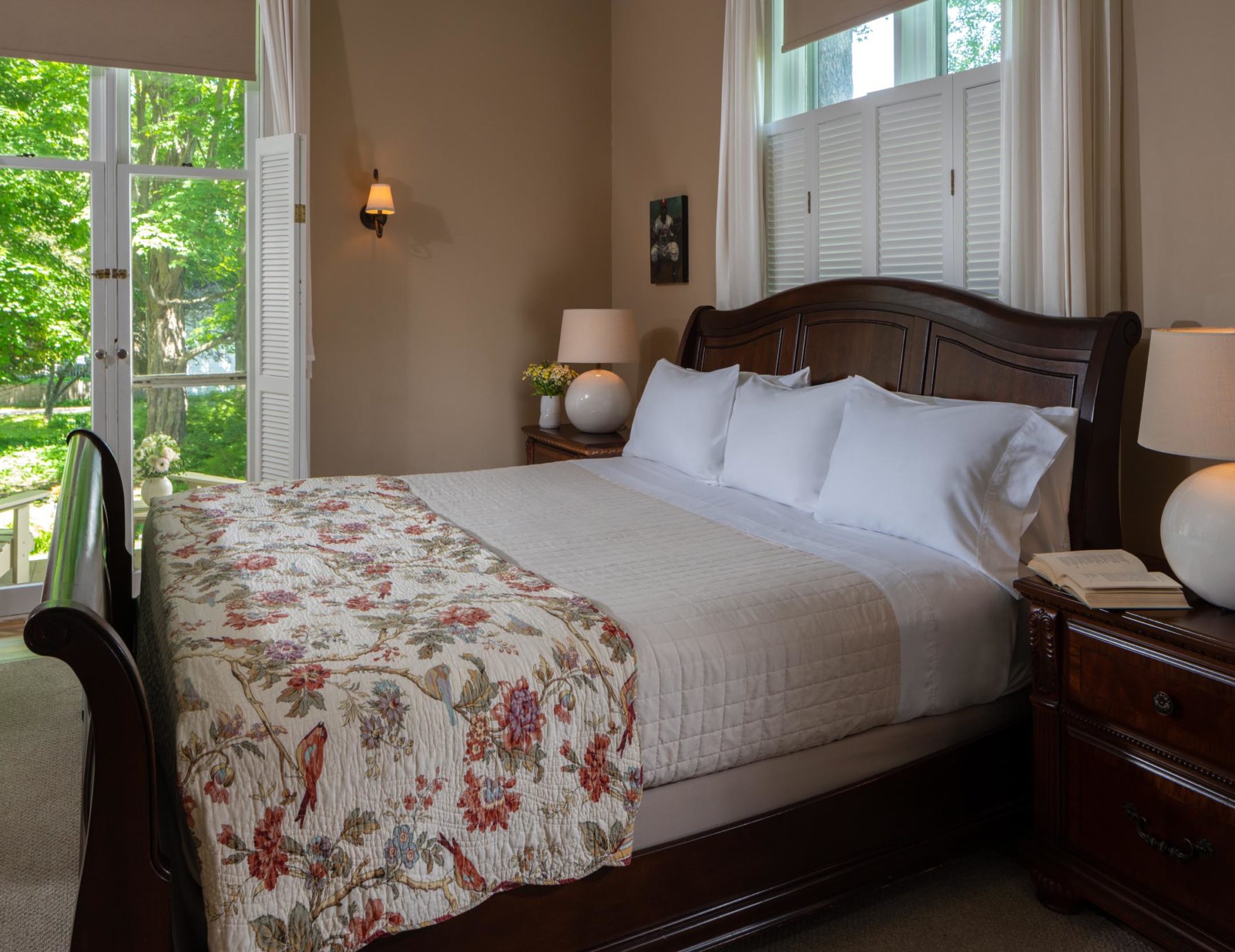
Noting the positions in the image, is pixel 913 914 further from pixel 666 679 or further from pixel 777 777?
pixel 666 679

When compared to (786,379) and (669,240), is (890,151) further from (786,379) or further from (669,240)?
(669,240)

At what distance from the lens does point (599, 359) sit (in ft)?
14.1

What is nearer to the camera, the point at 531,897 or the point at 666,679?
the point at 531,897

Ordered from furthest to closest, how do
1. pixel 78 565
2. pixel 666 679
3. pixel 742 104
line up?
1. pixel 742 104
2. pixel 666 679
3. pixel 78 565

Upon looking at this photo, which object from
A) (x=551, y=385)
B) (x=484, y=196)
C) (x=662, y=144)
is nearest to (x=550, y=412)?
(x=551, y=385)

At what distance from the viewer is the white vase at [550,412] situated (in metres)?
4.62

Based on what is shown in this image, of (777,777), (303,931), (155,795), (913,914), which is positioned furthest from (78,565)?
(913,914)

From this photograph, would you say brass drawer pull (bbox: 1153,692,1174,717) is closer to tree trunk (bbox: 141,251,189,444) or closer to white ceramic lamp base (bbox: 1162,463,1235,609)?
white ceramic lamp base (bbox: 1162,463,1235,609)

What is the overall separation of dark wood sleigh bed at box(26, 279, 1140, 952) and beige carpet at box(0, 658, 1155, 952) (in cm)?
11

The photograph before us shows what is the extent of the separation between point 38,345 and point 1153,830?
437 centimetres

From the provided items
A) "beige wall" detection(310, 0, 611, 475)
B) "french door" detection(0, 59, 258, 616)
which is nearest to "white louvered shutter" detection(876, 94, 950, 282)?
"beige wall" detection(310, 0, 611, 475)

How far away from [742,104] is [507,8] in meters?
1.61

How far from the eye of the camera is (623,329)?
4.37 meters

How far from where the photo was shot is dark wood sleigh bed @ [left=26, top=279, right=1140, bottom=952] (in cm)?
131
